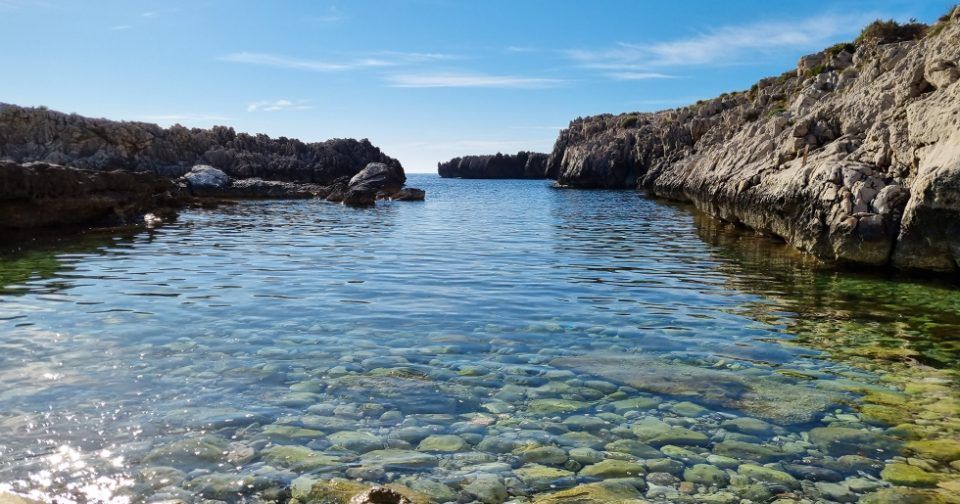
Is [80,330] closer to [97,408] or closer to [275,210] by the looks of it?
[97,408]

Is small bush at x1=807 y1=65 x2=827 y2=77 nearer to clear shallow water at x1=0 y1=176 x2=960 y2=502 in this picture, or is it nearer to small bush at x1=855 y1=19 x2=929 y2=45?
small bush at x1=855 y1=19 x2=929 y2=45

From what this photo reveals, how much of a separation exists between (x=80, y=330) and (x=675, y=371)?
8283 millimetres

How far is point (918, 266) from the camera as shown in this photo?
14.1 metres

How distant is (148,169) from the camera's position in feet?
237

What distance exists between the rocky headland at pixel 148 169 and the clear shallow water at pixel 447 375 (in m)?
8.79

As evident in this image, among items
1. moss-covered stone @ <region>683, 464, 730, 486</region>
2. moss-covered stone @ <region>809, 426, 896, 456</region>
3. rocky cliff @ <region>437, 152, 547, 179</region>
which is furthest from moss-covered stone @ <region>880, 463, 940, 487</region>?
rocky cliff @ <region>437, 152, 547, 179</region>

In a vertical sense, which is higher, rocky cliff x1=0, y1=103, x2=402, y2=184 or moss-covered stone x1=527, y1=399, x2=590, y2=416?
rocky cliff x1=0, y1=103, x2=402, y2=184

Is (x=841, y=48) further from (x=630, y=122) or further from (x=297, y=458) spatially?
(x=630, y=122)

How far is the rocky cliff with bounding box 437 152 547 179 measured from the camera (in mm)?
170000

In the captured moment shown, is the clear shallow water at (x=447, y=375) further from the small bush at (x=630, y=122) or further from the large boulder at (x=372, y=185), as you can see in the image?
the small bush at (x=630, y=122)

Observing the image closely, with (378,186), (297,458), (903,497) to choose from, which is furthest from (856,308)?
(378,186)

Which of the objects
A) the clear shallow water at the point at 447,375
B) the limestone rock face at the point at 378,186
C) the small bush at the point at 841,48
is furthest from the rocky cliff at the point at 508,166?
the clear shallow water at the point at 447,375

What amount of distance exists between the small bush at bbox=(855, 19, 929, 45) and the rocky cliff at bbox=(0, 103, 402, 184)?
4637 cm

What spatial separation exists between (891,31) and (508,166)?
5452 inches
